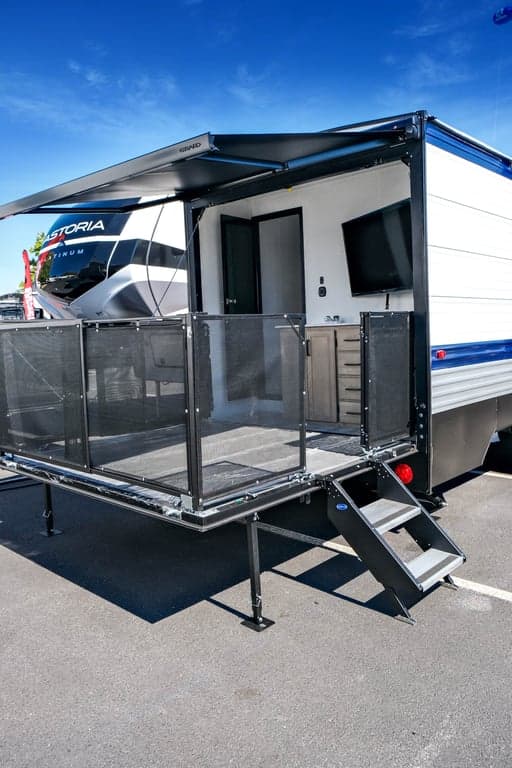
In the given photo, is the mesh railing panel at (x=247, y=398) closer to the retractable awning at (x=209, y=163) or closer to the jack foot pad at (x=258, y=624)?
the jack foot pad at (x=258, y=624)

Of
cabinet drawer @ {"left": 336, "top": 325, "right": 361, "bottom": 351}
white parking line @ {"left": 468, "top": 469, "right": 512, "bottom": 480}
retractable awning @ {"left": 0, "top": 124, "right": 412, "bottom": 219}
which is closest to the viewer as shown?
retractable awning @ {"left": 0, "top": 124, "right": 412, "bottom": 219}

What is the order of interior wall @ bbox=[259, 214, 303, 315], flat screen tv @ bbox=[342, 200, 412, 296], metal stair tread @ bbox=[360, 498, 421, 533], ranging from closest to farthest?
1. metal stair tread @ bbox=[360, 498, 421, 533]
2. flat screen tv @ bbox=[342, 200, 412, 296]
3. interior wall @ bbox=[259, 214, 303, 315]

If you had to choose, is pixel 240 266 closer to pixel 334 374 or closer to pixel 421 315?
pixel 334 374

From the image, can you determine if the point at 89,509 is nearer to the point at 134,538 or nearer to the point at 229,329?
the point at 134,538

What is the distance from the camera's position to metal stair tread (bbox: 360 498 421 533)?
3531 mm

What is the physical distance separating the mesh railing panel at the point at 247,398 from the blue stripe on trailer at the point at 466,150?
1762mm

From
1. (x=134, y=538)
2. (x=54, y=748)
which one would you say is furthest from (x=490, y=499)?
(x=54, y=748)

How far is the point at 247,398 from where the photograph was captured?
3.14 meters

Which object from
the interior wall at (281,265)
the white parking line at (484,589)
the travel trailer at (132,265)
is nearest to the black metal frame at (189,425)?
the white parking line at (484,589)

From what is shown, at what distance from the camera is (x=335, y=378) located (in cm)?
534

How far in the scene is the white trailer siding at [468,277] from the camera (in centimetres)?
416

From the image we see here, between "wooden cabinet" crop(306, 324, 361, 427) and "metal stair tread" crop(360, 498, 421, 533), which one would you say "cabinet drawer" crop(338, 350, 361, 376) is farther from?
"metal stair tread" crop(360, 498, 421, 533)

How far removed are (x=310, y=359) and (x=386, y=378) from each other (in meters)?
1.70

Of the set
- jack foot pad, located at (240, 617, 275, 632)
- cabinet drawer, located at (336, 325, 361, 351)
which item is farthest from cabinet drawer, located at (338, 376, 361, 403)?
jack foot pad, located at (240, 617, 275, 632)
